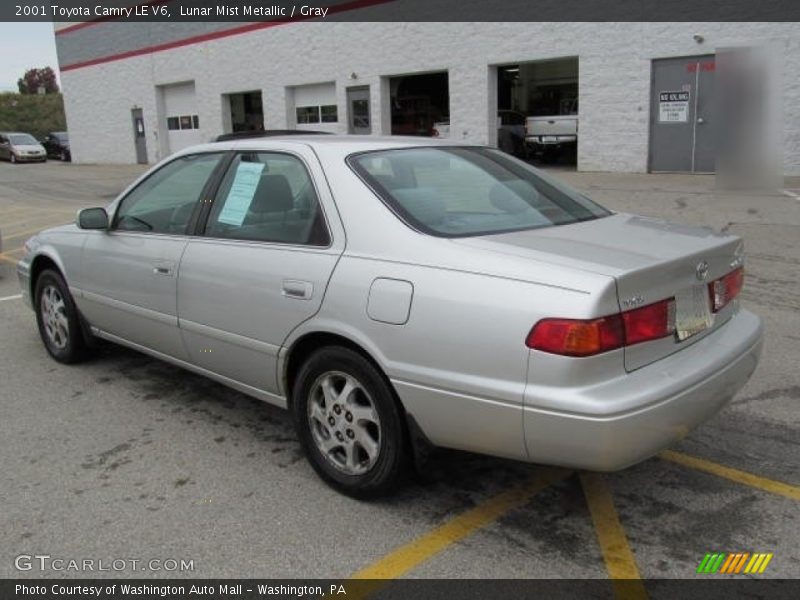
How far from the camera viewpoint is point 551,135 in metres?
21.0

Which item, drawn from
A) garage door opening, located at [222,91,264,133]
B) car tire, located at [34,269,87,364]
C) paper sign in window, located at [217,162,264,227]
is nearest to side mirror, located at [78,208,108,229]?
car tire, located at [34,269,87,364]

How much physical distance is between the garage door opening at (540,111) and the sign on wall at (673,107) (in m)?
2.94

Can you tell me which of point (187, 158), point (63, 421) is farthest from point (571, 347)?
point (63, 421)

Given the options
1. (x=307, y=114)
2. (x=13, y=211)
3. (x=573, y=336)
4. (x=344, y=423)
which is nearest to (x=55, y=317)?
(x=344, y=423)

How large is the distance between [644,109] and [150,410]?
1573cm

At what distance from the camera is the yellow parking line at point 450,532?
2844 mm

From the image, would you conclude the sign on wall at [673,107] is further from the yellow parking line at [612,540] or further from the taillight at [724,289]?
the yellow parking line at [612,540]

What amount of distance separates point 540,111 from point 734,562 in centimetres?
2552

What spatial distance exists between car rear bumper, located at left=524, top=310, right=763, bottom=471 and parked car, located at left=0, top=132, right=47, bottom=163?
3667 centimetres

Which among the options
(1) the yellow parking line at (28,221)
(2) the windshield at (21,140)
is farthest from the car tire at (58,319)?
(2) the windshield at (21,140)

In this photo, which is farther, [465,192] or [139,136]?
[139,136]

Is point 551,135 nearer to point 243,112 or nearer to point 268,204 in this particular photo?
point 243,112

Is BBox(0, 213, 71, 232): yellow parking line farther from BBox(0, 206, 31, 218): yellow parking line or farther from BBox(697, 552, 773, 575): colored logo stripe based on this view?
BBox(697, 552, 773, 575): colored logo stripe
